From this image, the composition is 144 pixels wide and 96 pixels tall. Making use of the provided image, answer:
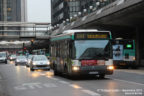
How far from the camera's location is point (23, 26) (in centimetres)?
10975

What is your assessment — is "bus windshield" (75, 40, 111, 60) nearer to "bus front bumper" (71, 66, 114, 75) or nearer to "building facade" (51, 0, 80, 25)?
"bus front bumper" (71, 66, 114, 75)

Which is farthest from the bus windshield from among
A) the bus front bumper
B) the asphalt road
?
the asphalt road

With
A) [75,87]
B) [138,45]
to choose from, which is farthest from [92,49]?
[138,45]

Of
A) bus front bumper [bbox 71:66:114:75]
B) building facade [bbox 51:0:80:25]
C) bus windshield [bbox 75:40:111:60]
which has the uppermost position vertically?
building facade [bbox 51:0:80:25]

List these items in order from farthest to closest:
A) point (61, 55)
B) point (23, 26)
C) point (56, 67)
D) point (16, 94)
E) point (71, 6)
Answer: point (71, 6) < point (23, 26) < point (56, 67) < point (61, 55) < point (16, 94)

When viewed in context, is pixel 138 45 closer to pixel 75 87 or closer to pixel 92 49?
pixel 92 49

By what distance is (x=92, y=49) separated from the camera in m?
19.7

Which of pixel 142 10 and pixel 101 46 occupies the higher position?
pixel 142 10

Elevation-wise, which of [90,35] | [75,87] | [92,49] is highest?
[90,35]

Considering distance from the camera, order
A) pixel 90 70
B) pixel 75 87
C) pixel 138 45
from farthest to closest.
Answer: pixel 138 45
pixel 90 70
pixel 75 87

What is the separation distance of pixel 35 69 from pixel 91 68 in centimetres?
1532

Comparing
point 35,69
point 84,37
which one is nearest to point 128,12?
point 35,69

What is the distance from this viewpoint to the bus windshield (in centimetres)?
1959

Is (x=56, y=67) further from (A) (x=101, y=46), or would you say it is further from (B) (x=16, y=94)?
(B) (x=16, y=94)
